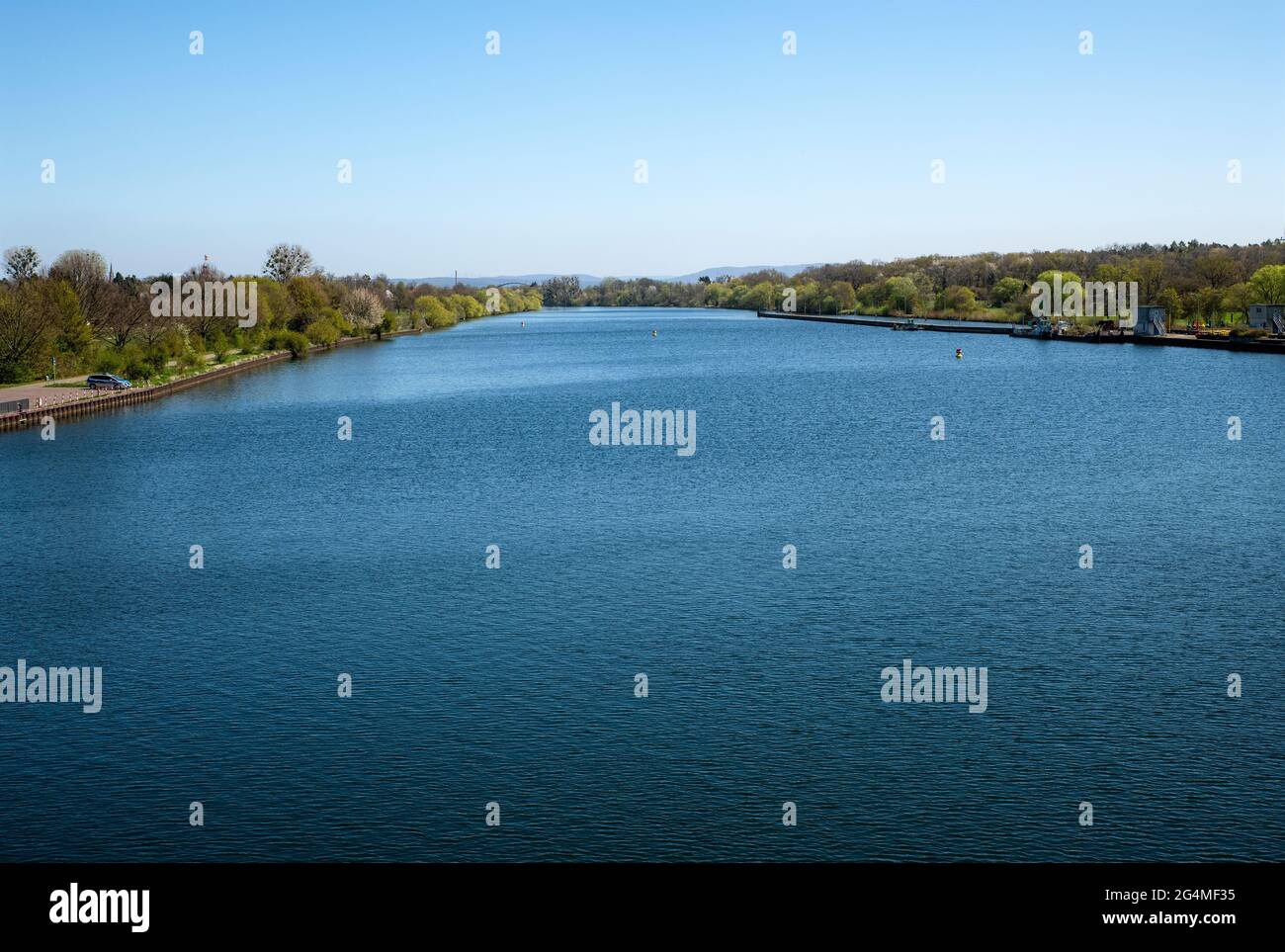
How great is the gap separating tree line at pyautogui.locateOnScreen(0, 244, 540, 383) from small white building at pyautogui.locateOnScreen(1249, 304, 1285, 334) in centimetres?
7762

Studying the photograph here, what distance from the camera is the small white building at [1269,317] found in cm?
9462

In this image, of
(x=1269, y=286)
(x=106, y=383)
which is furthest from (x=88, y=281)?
(x=1269, y=286)

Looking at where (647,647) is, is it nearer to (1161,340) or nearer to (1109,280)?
(1161,340)

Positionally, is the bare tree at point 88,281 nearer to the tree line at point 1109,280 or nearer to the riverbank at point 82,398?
the riverbank at point 82,398

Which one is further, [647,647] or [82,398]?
[82,398]

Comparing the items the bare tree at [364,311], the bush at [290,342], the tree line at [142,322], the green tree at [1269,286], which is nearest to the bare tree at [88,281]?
the tree line at [142,322]

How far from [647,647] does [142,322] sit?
69.6 metres

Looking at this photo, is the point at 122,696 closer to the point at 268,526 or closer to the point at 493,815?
the point at 493,815

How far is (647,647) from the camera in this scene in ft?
66.9

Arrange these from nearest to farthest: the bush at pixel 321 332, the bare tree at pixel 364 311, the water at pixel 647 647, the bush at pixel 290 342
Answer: the water at pixel 647 647 → the bush at pixel 290 342 → the bush at pixel 321 332 → the bare tree at pixel 364 311

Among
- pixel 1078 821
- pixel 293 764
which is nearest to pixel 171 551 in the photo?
pixel 293 764

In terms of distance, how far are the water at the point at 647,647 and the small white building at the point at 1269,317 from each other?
58.0 metres

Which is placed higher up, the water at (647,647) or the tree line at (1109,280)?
the tree line at (1109,280)

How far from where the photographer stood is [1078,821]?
1430cm
